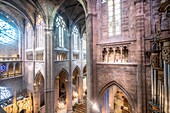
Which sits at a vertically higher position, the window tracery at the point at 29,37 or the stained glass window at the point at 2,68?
the window tracery at the point at 29,37

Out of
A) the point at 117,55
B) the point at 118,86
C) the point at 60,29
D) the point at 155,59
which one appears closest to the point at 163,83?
the point at 155,59

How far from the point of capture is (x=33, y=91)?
15797 mm

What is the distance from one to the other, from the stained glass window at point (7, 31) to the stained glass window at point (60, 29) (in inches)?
269

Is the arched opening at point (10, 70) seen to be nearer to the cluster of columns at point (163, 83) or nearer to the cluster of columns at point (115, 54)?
the cluster of columns at point (115, 54)

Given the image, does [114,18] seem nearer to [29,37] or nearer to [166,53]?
[166,53]

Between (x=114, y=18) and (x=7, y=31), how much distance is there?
49.3 ft

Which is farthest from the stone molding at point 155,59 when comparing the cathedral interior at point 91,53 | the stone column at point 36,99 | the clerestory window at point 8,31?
the clerestory window at point 8,31

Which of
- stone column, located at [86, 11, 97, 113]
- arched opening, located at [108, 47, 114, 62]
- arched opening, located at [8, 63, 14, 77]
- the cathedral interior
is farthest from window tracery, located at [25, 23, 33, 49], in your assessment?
arched opening, located at [108, 47, 114, 62]

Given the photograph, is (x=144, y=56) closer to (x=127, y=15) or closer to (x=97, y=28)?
(x=127, y=15)

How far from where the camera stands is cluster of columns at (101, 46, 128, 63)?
798cm

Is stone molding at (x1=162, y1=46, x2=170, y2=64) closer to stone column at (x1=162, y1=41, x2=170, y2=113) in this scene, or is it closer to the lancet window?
stone column at (x1=162, y1=41, x2=170, y2=113)

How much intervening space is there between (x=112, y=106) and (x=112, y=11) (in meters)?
11.5

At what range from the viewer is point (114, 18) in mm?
8562

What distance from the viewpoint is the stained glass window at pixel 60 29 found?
50.8 feet
